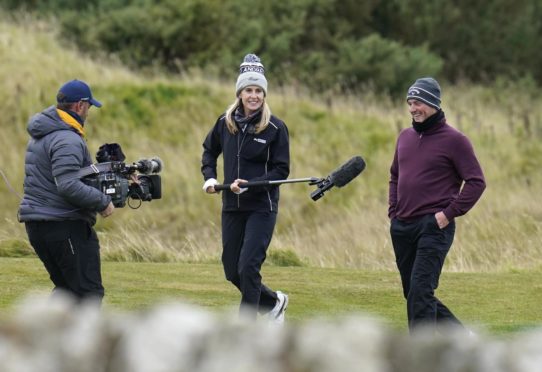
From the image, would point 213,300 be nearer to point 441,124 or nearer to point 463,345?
point 441,124

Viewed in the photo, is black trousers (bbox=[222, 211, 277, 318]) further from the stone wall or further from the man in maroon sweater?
the stone wall

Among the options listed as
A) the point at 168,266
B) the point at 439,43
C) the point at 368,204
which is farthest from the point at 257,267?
the point at 439,43

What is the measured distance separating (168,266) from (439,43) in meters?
29.9

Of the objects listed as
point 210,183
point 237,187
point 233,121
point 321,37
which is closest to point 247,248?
point 237,187

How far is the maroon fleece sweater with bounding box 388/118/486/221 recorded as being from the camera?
8844 mm

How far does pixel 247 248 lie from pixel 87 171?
1.40 m

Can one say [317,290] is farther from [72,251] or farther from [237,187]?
[72,251]

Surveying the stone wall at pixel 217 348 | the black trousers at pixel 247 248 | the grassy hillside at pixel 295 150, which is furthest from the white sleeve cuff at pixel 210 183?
the grassy hillside at pixel 295 150

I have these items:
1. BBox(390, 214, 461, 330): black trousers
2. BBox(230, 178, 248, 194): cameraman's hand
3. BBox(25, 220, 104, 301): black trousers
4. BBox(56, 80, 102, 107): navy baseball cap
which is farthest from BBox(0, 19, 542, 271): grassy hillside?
BBox(56, 80, 102, 107): navy baseball cap

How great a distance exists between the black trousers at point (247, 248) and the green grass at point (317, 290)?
1.13 m

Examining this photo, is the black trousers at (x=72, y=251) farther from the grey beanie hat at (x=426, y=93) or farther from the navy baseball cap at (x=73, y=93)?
the grey beanie hat at (x=426, y=93)

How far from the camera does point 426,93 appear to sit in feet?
29.3

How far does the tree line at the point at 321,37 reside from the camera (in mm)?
32969

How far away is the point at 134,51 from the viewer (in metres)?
32.7
